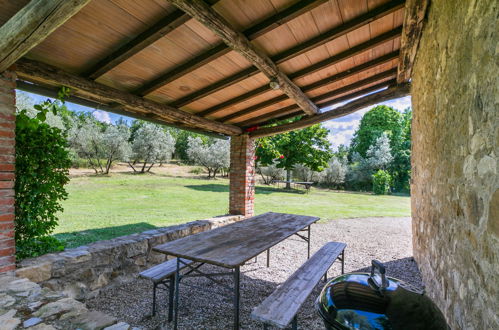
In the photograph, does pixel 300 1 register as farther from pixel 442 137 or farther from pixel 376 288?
pixel 376 288

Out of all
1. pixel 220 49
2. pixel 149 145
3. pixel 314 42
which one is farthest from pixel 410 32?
pixel 149 145

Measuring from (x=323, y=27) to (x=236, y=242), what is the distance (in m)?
2.63

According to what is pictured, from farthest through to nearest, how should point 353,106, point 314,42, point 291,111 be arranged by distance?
point 291,111
point 353,106
point 314,42

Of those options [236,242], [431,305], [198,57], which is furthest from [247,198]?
[431,305]

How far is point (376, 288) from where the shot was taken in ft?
4.15

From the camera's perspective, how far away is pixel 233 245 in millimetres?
2734

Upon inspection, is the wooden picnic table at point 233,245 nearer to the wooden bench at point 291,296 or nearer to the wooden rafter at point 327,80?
the wooden bench at point 291,296

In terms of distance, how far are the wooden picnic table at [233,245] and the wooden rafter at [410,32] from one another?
2697 millimetres

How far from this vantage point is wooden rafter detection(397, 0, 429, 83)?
2502 mm

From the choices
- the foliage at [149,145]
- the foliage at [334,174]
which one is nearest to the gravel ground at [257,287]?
the foliage at [334,174]

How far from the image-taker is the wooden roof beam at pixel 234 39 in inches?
83.7

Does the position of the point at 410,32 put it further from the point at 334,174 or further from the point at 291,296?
the point at 334,174

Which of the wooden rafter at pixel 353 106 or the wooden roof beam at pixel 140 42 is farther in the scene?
the wooden rafter at pixel 353 106

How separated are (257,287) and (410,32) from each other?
150 inches
